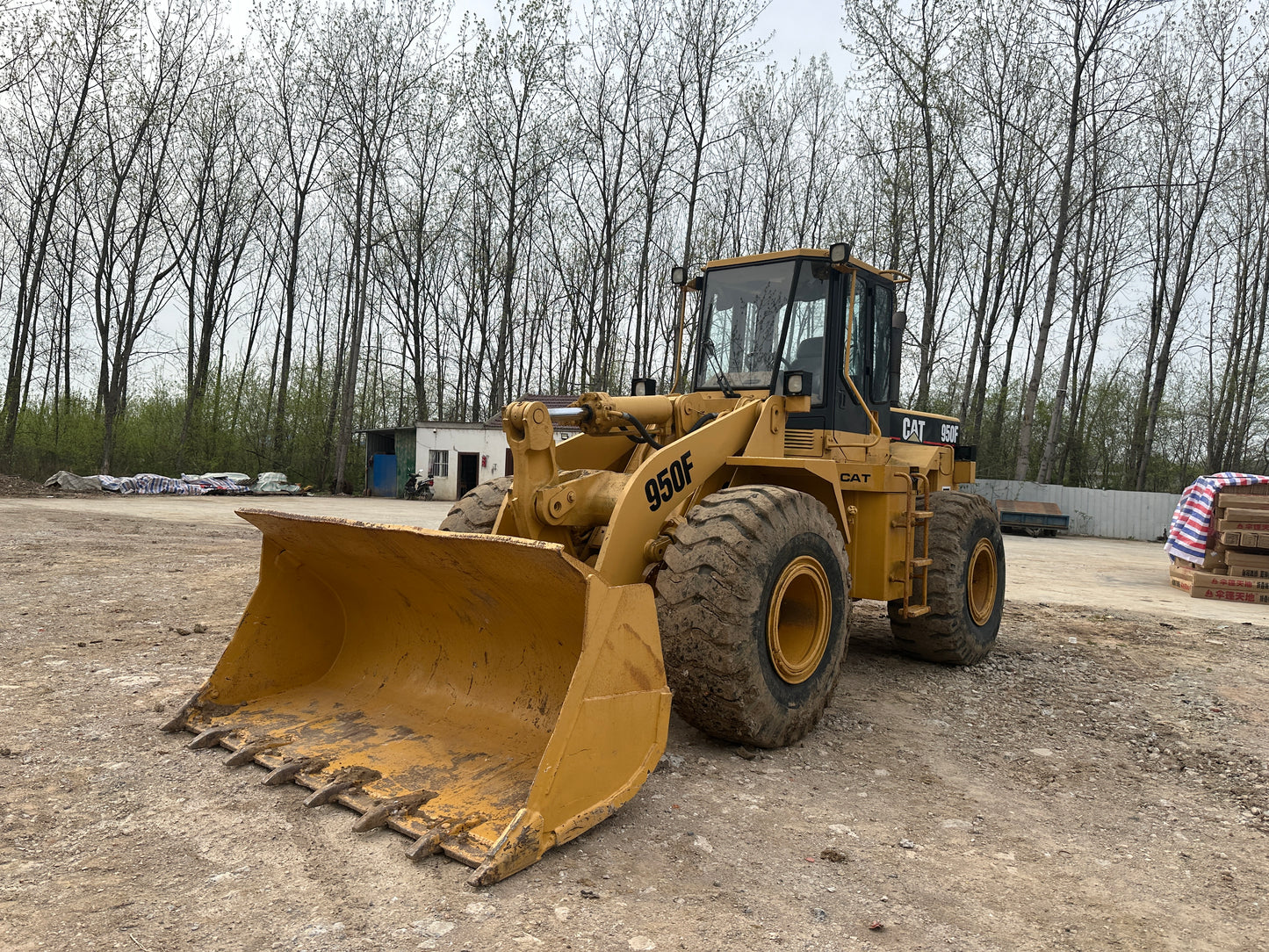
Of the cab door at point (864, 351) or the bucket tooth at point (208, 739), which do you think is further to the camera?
the cab door at point (864, 351)

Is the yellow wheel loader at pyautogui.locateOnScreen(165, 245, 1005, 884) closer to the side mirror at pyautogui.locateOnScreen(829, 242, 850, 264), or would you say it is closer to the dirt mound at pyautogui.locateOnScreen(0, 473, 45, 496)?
the side mirror at pyautogui.locateOnScreen(829, 242, 850, 264)

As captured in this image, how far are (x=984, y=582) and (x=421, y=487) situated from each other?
972 inches

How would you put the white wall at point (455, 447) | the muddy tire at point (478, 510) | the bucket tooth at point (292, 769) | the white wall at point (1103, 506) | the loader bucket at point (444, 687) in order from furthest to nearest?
the white wall at point (455, 447), the white wall at point (1103, 506), the muddy tire at point (478, 510), the bucket tooth at point (292, 769), the loader bucket at point (444, 687)

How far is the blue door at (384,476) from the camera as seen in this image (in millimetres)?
31281

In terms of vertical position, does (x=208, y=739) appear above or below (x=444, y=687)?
below

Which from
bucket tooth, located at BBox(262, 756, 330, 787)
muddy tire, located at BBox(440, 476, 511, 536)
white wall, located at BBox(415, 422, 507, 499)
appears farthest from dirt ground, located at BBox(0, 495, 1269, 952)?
white wall, located at BBox(415, 422, 507, 499)

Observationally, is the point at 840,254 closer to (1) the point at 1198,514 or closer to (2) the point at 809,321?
(2) the point at 809,321

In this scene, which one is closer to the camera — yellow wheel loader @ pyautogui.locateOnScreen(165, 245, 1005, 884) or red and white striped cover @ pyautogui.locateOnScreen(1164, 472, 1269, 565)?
yellow wheel loader @ pyautogui.locateOnScreen(165, 245, 1005, 884)

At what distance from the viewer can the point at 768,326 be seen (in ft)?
18.7

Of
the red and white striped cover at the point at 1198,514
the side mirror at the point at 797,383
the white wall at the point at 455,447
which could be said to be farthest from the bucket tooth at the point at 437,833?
the white wall at the point at 455,447

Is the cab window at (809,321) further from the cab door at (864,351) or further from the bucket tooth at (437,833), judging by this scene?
the bucket tooth at (437,833)

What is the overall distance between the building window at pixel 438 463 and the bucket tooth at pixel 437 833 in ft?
88.5

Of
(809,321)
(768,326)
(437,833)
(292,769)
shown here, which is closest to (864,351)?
(809,321)

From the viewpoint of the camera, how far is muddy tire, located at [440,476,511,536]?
532cm
